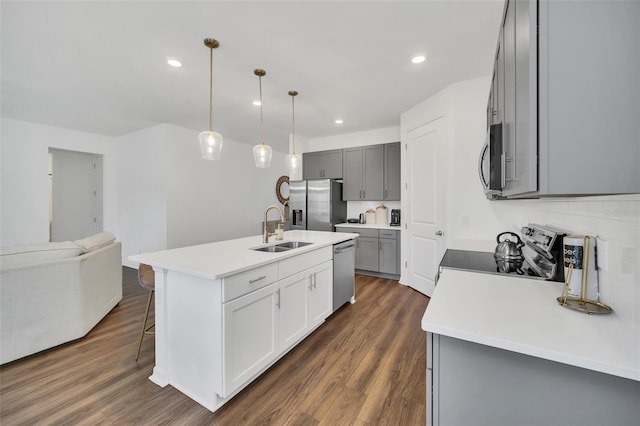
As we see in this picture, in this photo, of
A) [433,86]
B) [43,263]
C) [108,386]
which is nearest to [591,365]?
[108,386]

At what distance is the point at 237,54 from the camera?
239 cm

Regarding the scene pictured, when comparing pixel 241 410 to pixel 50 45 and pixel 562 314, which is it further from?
pixel 50 45

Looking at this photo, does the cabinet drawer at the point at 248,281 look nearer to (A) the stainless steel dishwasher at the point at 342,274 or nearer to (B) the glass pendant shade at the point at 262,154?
(A) the stainless steel dishwasher at the point at 342,274

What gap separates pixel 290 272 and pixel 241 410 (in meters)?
0.94

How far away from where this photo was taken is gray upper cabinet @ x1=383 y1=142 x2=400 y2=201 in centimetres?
444

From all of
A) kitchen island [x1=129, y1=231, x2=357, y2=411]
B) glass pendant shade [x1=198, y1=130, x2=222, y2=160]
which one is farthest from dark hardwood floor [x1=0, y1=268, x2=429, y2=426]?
glass pendant shade [x1=198, y1=130, x2=222, y2=160]

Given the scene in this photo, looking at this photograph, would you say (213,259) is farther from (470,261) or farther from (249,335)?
(470,261)

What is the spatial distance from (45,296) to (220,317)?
1839 mm

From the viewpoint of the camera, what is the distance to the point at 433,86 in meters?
3.06

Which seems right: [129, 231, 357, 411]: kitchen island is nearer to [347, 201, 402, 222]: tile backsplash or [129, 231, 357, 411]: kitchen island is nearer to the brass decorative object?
the brass decorative object

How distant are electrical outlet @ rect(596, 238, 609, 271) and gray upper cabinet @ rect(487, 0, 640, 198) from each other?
1.48 feet

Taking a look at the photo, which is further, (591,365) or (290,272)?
(290,272)

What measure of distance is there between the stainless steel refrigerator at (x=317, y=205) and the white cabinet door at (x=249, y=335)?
292 centimetres

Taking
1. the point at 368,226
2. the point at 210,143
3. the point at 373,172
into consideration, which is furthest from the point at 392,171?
the point at 210,143
